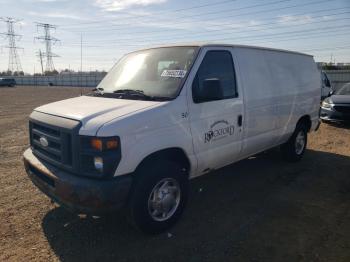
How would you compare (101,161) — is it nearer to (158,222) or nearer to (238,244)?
(158,222)

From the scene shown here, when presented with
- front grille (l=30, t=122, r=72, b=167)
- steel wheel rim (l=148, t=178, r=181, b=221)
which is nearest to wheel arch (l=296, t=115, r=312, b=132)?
steel wheel rim (l=148, t=178, r=181, b=221)

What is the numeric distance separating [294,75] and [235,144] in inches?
103

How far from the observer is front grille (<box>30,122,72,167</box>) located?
3598 millimetres

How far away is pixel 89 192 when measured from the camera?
11.2ft

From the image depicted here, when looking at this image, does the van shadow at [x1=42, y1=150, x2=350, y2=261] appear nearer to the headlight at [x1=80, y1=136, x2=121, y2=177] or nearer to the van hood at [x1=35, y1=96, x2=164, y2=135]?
the headlight at [x1=80, y1=136, x2=121, y2=177]

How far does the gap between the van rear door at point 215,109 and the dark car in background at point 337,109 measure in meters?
7.83

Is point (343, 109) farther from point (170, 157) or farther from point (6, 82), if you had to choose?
point (6, 82)

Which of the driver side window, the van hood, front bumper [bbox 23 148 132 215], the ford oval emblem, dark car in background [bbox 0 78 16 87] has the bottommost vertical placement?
dark car in background [bbox 0 78 16 87]

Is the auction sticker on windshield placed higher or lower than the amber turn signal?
higher

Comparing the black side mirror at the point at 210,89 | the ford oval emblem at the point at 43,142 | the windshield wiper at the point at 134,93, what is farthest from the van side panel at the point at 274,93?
the ford oval emblem at the point at 43,142

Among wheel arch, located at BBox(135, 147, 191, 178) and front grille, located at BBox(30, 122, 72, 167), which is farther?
wheel arch, located at BBox(135, 147, 191, 178)

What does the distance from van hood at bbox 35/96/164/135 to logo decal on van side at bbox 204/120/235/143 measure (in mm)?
907

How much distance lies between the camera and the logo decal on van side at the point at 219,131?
4.46 meters

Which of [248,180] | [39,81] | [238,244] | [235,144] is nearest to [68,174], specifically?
[238,244]
